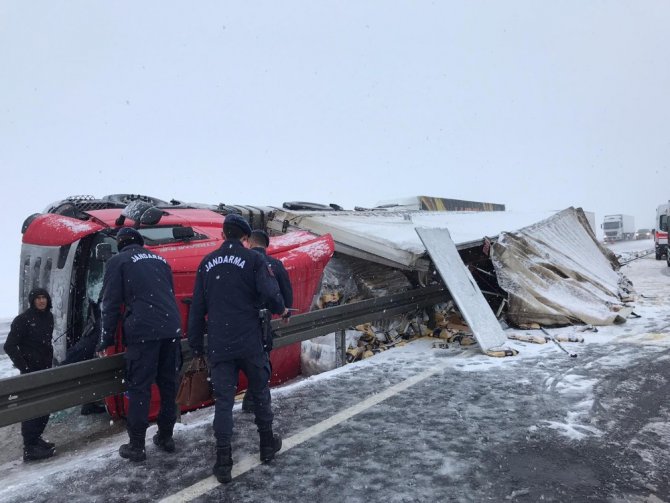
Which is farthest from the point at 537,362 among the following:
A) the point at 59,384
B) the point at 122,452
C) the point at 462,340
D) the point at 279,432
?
the point at 59,384

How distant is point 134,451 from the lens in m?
3.49

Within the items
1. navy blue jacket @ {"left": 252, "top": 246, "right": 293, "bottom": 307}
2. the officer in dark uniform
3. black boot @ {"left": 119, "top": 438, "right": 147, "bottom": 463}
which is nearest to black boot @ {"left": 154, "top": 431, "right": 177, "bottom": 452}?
the officer in dark uniform

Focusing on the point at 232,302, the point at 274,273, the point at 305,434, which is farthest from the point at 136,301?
the point at 305,434

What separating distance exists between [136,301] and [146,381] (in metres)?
0.64

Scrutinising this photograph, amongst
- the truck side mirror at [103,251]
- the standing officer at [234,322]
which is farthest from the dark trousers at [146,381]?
the truck side mirror at [103,251]

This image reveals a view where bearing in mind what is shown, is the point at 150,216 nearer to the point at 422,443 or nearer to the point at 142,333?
the point at 142,333

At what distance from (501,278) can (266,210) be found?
4.92 m

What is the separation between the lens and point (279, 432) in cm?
397

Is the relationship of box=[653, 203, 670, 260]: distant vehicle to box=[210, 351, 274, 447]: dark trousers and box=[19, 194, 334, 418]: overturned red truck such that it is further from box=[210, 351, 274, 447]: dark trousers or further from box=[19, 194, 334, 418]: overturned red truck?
box=[210, 351, 274, 447]: dark trousers

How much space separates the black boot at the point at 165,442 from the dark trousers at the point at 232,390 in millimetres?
599

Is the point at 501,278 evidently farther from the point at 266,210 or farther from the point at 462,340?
the point at 266,210

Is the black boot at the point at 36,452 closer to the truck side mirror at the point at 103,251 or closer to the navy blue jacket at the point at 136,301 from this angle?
the navy blue jacket at the point at 136,301

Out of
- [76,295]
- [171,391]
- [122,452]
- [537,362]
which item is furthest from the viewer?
[537,362]

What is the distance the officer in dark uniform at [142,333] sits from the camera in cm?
360
